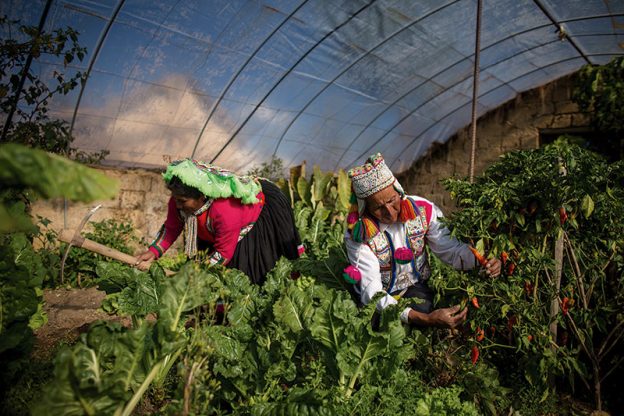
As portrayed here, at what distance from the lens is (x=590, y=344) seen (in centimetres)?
242

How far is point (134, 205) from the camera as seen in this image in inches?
253

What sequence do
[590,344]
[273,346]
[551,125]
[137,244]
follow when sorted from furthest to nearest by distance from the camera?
[551,125] → [137,244] → [590,344] → [273,346]

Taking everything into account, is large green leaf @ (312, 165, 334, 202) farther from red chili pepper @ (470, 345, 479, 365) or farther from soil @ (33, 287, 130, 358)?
red chili pepper @ (470, 345, 479, 365)

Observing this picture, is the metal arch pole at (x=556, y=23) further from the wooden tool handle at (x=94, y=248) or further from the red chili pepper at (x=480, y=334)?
the wooden tool handle at (x=94, y=248)

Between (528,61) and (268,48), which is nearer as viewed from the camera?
(268,48)

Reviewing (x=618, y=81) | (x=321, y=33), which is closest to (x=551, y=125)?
(x=618, y=81)

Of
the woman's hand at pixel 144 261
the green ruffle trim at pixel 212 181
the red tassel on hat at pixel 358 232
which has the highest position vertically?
the green ruffle trim at pixel 212 181

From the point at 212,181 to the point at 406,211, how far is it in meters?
1.42

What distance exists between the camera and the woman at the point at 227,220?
296cm

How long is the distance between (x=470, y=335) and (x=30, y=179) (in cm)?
235

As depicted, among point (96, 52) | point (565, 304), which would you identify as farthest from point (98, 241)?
point (565, 304)

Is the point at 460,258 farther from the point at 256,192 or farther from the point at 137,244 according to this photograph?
the point at 137,244

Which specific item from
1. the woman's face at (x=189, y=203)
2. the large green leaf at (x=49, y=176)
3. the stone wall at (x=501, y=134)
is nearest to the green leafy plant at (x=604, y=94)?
the stone wall at (x=501, y=134)

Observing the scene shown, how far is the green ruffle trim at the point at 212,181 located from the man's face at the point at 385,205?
114 centimetres
